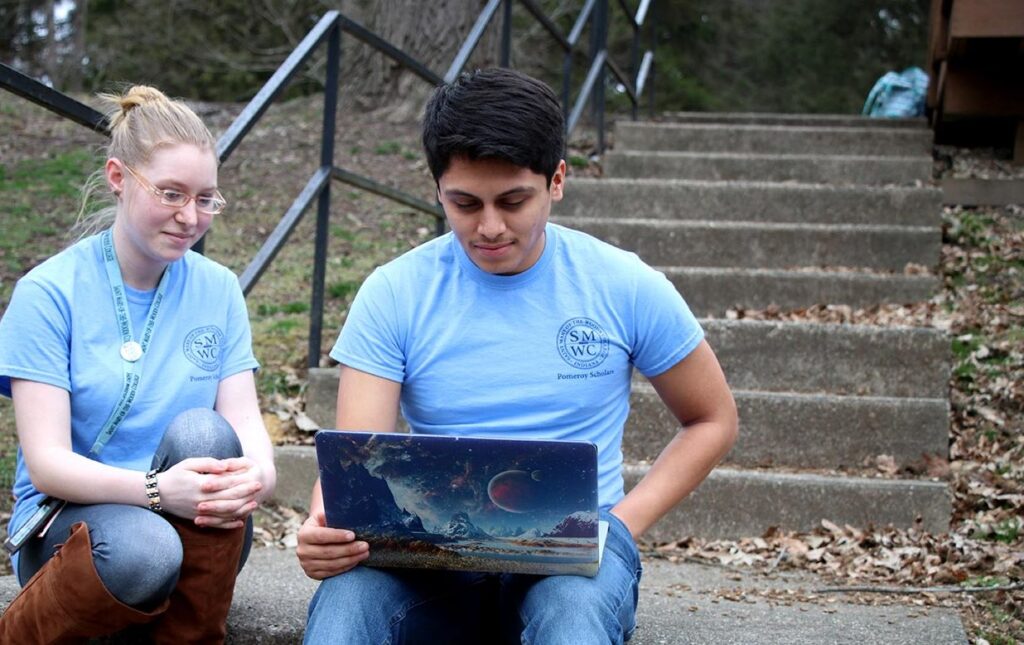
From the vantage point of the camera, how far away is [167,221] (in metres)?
2.09

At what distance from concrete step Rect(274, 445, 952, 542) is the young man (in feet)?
4.38

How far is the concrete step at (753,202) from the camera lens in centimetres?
509

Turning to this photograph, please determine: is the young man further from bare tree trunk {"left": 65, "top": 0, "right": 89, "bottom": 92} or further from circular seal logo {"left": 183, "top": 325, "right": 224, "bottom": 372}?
bare tree trunk {"left": 65, "top": 0, "right": 89, "bottom": 92}

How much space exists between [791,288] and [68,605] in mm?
3123

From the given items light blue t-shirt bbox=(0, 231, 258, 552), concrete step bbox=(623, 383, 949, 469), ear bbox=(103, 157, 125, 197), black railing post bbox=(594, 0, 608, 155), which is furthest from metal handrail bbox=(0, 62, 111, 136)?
black railing post bbox=(594, 0, 608, 155)

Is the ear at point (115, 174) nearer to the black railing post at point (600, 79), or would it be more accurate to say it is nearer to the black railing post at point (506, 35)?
the black railing post at point (506, 35)

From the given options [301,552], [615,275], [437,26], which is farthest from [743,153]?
[301,552]

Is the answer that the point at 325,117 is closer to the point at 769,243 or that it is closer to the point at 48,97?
the point at 48,97

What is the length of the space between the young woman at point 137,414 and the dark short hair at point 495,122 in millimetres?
492

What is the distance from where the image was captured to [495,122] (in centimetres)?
188

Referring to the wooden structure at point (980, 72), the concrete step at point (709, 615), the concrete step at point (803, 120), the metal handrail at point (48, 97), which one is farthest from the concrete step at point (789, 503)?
the concrete step at point (803, 120)

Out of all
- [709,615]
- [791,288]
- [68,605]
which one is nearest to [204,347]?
[68,605]

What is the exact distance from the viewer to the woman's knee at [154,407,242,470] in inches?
78.5

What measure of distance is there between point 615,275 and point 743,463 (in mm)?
1766
